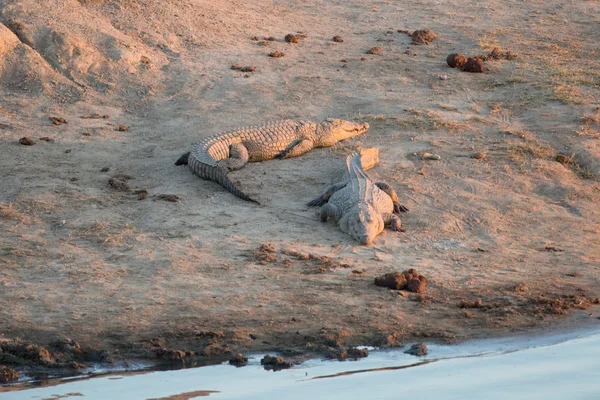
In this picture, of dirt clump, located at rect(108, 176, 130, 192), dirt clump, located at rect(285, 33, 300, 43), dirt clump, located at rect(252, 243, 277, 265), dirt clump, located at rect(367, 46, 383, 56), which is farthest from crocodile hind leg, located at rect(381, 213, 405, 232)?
dirt clump, located at rect(285, 33, 300, 43)

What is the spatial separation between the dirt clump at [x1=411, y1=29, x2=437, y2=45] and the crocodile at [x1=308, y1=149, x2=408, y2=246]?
4.97 meters

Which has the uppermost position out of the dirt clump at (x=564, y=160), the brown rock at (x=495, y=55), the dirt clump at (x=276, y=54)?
the brown rock at (x=495, y=55)

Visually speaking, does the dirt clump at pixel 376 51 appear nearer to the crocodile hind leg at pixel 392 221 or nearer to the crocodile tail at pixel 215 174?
the crocodile tail at pixel 215 174

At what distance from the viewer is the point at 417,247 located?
830cm

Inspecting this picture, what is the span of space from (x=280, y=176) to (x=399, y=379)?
4.37m

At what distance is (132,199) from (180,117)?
2.52m

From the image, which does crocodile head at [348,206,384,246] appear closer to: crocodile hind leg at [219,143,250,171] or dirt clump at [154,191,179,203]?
dirt clump at [154,191,179,203]

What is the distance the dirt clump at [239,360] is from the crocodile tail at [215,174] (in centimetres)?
325

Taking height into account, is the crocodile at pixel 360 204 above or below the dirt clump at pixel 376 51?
below

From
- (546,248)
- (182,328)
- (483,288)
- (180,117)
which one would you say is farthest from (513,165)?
(182,328)

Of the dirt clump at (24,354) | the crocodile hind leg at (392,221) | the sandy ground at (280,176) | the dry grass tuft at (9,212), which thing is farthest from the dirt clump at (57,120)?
the dirt clump at (24,354)

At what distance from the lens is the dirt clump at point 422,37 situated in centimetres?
1431

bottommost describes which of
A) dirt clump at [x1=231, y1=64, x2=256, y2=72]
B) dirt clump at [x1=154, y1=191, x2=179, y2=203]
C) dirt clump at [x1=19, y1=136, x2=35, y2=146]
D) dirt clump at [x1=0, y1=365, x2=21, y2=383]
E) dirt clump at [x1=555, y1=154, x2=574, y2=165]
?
dirt clump at [x1=0, y1=365, x2=21, y2=383]

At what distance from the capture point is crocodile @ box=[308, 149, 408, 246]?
8.38 m
